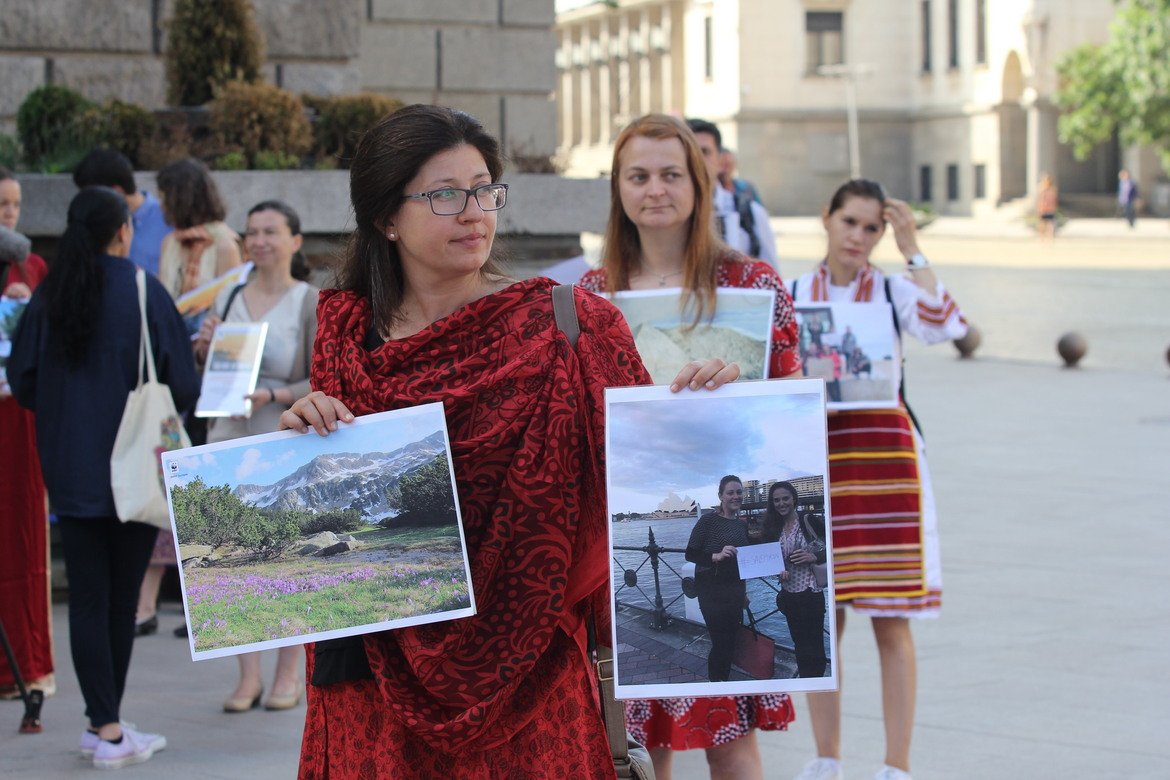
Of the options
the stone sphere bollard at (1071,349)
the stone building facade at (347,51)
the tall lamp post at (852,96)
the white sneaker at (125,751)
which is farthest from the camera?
the tall lamp post at (852,96)

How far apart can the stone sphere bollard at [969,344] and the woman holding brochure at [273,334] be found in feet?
46.9

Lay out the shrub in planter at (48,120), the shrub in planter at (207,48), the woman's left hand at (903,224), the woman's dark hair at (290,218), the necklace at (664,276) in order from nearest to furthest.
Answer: the necklace at (664,276) → the woman's left hand at (903,224) → the woman's dark hair at (290,218) → the shrub in planter at (48,120) → the shrub in planter at (207,48)

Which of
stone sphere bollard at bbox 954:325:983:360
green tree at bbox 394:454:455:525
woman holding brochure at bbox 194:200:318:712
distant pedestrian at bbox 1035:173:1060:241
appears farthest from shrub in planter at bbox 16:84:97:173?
distant pedestrian at bbox 1035:173:1060:241

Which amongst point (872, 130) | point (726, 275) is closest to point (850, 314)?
point (726, 275)

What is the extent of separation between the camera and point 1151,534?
988cm

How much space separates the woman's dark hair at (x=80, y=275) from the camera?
5.74m

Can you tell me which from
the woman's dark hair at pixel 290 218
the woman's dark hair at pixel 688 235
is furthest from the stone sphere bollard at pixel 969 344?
the woman's dark hair at pixel 688 235

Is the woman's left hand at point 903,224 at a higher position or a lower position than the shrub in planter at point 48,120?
lower

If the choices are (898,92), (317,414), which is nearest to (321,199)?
(317,414)

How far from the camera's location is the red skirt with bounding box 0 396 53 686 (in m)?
6.71

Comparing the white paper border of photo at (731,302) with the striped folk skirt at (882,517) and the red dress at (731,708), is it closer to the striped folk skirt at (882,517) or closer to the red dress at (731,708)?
the red dress at (731,708)

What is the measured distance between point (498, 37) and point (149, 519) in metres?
10.3

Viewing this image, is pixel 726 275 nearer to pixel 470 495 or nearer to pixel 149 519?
pixel 470 495

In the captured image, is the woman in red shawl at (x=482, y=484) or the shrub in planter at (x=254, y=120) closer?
the woman in red shawl at (x=482, y=484)
